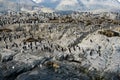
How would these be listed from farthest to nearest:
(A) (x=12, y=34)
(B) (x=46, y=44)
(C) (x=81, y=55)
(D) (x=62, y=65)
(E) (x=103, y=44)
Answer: (A) (x=12, y=34), (B) (x=46, y=44), (E) (x=103, y=44), (C) (x=81, y=55), (D) (x=62, y=65)

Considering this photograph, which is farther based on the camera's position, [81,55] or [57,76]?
[81,55]

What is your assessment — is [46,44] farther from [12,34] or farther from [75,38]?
[12,34]

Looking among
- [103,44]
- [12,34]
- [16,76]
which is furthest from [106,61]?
[12,34]

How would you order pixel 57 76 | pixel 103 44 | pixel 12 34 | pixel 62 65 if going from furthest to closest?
pixel 12 34
pixel 103 44
pixel 62 65
pixel 57 76

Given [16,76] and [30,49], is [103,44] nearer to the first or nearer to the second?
[30,49]

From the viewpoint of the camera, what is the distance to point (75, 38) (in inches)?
3000

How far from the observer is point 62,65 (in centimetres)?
5188

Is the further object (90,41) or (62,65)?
(90,41)

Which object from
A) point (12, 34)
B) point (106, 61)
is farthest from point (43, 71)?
point (12, 34)

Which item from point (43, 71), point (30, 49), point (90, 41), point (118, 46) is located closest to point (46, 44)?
point (30, 49)

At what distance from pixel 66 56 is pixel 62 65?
6865mm

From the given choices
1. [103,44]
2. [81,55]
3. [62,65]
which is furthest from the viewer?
[103,44]

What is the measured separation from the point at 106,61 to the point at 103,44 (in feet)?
35.6

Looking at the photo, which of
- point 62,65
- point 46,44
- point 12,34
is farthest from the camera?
point 12,34
